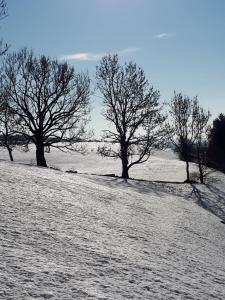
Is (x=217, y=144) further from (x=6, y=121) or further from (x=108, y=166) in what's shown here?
(x=6, y=121)

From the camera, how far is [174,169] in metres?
54.4

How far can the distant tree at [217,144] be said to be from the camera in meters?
56.9

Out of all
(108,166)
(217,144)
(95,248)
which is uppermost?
(217,144)

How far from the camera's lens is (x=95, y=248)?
28.1 feet

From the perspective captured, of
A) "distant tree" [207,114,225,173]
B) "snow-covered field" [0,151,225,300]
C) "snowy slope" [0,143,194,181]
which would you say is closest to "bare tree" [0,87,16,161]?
"snowy slope" [0,143,194,181]

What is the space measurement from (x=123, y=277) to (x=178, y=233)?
22.6 feet

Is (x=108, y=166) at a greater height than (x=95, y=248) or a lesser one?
lesser

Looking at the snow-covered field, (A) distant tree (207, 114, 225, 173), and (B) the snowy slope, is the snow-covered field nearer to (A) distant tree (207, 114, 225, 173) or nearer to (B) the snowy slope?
(B) the snowy slope

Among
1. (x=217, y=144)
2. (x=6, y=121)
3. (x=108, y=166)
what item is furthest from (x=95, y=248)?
(x=108, y=166)

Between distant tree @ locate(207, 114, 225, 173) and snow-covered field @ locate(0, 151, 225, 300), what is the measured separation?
1624 inches

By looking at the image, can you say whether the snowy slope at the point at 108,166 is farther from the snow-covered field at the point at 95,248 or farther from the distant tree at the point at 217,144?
the snow-covered field at the point at 95,248

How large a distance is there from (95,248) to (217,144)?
5152 centimetres

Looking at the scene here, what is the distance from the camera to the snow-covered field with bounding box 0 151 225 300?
619cm

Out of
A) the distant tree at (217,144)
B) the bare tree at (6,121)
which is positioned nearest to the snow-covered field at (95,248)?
the bare tree at (6,121)
